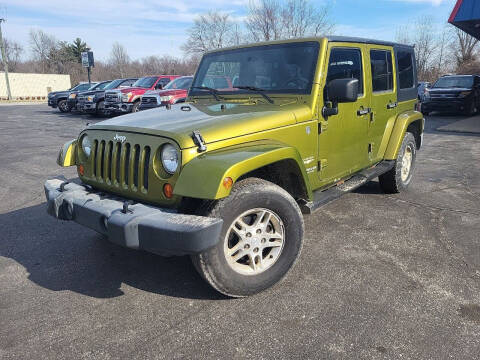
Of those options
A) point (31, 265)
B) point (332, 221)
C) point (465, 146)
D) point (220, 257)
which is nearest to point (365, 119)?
point (332, 221)

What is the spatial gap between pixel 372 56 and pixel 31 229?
14.5ft

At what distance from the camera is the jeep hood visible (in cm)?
278

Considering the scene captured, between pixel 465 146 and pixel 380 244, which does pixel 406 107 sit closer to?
pixel 380 244

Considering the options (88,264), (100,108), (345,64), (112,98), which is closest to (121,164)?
(88,264)

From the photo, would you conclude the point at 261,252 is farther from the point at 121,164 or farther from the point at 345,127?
the point at 345,127

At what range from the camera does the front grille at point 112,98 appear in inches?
594

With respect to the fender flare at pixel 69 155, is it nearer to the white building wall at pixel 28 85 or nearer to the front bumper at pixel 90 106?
the front bumper at pixel 90 106

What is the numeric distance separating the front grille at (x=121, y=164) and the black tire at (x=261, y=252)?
600 mm

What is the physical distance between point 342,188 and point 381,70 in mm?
1665

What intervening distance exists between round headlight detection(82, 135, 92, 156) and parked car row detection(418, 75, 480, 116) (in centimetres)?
1428

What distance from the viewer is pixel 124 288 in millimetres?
3084

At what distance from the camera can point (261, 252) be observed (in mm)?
2936

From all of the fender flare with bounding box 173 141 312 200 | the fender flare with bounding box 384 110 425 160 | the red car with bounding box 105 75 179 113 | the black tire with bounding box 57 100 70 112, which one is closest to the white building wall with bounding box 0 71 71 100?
the black tire with bounding box 57 100 70 112

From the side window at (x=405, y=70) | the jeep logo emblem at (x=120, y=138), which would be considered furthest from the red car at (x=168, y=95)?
the jeep logo emblem at (x=120, y=138)
